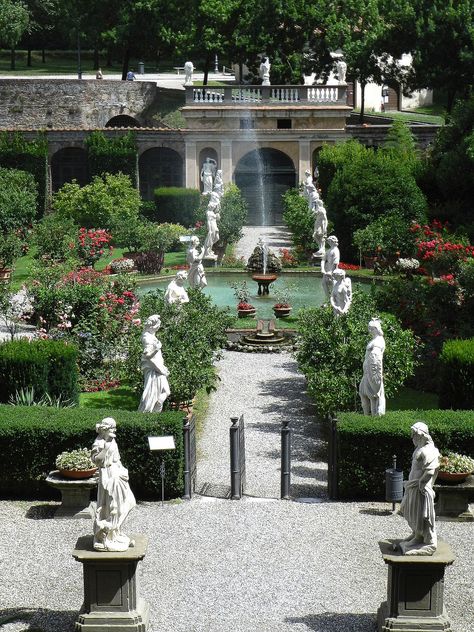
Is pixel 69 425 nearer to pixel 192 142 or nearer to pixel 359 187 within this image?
pixel 359 187

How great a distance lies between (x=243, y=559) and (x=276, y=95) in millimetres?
32838

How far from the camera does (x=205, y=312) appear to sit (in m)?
23.2

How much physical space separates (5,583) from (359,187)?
22.9m

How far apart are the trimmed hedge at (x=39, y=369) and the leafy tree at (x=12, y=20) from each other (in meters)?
41.4

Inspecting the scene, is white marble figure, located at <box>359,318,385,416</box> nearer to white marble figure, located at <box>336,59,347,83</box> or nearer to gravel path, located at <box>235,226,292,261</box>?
gravel path, located at <box>235,226,292,261</box>

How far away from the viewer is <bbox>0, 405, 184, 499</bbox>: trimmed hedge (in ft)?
54.7

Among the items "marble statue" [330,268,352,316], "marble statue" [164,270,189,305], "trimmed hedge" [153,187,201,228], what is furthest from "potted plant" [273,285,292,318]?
"trimmed hedge" [153,187,201,228]

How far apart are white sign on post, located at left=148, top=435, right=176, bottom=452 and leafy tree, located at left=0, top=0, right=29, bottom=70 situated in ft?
148

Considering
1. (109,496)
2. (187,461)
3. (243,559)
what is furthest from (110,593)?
(187,461)

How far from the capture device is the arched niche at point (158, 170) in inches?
1850

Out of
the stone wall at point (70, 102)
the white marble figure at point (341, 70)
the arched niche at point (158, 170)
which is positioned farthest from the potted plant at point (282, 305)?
the stone wall at point (70, 102)

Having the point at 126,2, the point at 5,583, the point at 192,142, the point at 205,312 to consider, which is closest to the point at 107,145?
the point at 192,142

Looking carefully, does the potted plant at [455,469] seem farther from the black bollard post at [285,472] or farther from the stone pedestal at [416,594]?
the stone pedestal at [416,594]

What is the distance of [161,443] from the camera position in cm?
1644
